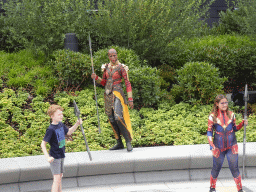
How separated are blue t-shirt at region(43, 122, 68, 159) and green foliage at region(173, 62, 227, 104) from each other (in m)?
5.02

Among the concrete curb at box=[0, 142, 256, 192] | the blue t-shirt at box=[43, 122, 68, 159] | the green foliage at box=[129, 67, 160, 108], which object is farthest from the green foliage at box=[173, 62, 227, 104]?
the blue t-shirt at box=[43, 122, 68, 159]

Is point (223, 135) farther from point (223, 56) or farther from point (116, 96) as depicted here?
point (223, 56)

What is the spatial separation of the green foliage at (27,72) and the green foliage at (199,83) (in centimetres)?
337

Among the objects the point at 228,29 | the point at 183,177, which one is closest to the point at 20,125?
the point at 183,177

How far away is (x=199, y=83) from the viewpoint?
9.67 metres

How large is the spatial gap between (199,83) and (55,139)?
5.30 metres

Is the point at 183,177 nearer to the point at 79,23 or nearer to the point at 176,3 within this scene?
the point at 79,23

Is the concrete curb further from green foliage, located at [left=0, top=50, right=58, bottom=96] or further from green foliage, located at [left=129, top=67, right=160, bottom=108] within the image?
green foliage, located at [left=0, top=50, right=58, bottom=96]

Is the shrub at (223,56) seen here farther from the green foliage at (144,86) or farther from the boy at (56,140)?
the boy at (56,140)

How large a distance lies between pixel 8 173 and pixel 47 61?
5.26 metres

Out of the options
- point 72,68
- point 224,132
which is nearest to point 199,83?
point 72,68

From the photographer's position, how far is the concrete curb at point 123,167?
242 inches

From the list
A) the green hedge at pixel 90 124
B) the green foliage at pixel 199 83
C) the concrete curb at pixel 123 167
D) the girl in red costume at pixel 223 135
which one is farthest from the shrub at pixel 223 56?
the girl in red costume at pixel 223 135

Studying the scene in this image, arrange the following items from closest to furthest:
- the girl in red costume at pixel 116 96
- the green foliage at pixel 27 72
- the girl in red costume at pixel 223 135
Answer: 1. the girl in red costume at pixel 223 135
2. the girl in red costume at pixel 116 96
3. the green foliage at pixel 27 72
